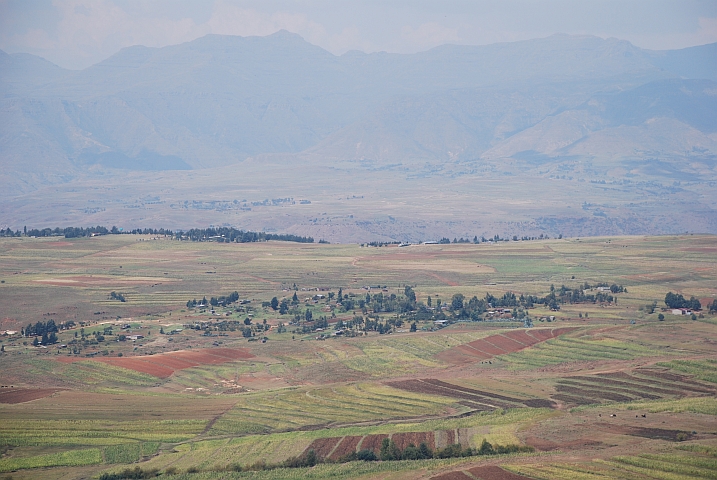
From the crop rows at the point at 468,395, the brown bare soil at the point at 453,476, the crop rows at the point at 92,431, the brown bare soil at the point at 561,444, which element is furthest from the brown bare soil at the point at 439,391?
the crop rows at the point at 92,431

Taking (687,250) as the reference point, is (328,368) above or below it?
below

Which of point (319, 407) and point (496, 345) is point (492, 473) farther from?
point (496, 345)

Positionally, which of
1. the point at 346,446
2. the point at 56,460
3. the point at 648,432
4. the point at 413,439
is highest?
the point at 648,432

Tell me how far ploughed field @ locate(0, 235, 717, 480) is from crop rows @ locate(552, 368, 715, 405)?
0.93 feet

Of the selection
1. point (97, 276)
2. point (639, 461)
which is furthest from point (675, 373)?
point (97, 276)

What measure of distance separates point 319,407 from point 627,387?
24.0 metres

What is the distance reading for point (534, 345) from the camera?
311 ft

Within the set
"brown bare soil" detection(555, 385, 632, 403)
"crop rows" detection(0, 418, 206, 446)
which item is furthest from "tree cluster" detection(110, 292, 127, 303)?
"brown bare soil" detection(555, 385, 632, 403)

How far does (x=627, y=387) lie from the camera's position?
7744 cm

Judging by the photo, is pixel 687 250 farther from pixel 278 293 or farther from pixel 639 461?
pixel 639 461

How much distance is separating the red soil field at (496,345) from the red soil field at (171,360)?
767 inches

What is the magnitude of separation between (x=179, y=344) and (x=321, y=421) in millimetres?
34034

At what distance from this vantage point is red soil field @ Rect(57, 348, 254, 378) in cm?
8888

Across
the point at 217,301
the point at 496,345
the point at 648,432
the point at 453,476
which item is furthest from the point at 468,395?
the point at 217,301
